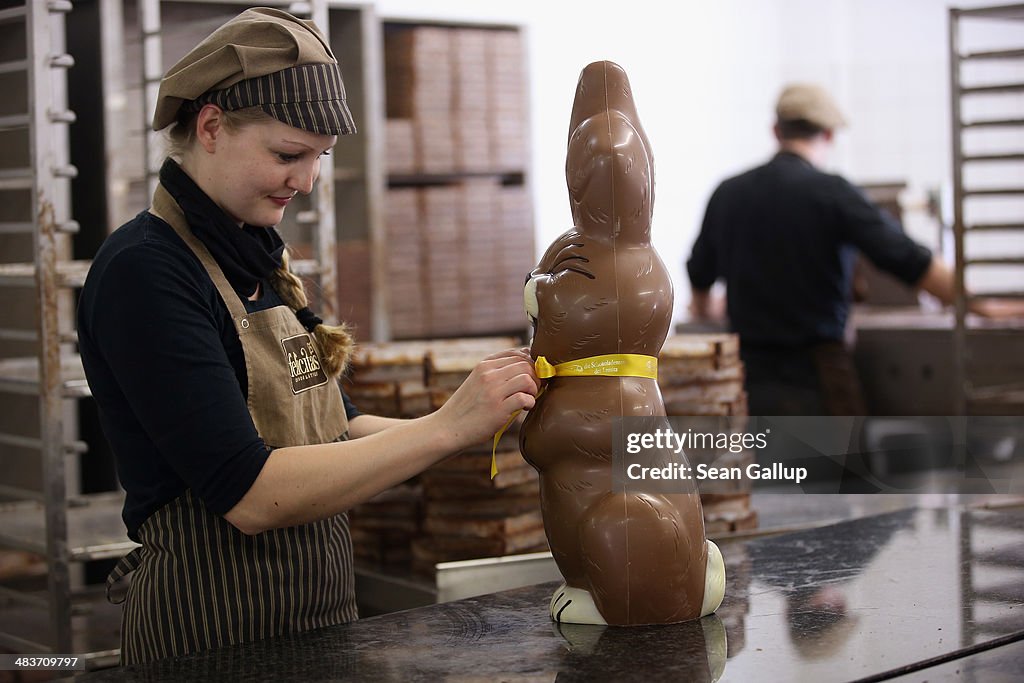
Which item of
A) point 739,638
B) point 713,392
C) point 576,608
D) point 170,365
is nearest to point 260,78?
point 170,365

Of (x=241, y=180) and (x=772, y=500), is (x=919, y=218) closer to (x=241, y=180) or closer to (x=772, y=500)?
(x=772, y=500)

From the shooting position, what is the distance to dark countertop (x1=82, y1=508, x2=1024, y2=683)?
1.39 metres

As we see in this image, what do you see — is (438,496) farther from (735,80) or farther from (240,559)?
(735,80)

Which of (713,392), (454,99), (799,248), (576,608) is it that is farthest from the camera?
(454,99)

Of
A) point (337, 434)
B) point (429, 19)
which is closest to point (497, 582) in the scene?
point (337, 434)

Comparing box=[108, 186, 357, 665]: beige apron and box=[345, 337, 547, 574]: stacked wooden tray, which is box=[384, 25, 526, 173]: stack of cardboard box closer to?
box=[345, 337, 547, 574]: stacked wooden tray

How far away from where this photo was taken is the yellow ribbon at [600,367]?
1587 millimetres

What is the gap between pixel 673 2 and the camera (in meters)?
7.27

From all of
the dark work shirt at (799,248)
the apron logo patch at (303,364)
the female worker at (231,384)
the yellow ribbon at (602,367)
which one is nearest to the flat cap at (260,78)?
the female worker at (231,384)

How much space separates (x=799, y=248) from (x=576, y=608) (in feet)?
8.31

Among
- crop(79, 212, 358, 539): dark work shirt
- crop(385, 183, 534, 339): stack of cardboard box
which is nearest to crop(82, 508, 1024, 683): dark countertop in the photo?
crop(79, 212, 358, 539): dark work shirt

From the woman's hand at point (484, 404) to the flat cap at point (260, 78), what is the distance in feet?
1.39

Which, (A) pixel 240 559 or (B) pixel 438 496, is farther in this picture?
(B) pixel 438 496

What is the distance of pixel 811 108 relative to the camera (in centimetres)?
389
